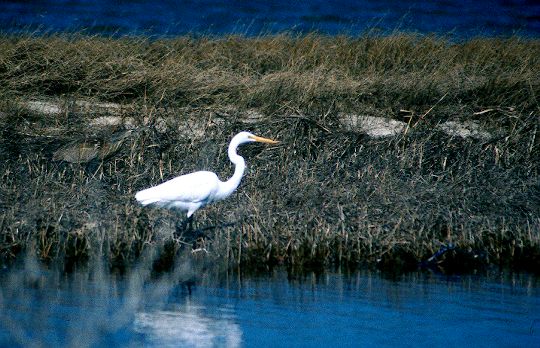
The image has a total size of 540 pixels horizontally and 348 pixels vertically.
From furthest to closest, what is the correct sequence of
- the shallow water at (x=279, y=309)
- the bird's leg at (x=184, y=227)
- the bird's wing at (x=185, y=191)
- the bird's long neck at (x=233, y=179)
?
the bird's long neck at (x=233, y=179) → the bird's leg at (x=184, y=227) → the bird's wing at (x=185, y=191) → the shallow water at (x=279, y=309)

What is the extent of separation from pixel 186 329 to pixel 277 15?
15230 millimetres

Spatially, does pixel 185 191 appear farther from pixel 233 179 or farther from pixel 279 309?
pixel 279 309

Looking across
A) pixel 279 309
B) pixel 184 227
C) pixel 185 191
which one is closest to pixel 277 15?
pixel 184 227

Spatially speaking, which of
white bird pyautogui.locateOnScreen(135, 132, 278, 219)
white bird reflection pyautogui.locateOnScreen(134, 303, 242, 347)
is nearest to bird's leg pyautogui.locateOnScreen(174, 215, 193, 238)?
white bird pyautogui.locateOnScreen(135, 132, 278, 219)

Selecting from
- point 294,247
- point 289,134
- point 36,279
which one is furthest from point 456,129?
point 36,279

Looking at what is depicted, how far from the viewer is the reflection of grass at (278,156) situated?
311 inches

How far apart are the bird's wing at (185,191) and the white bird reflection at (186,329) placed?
1480 mm

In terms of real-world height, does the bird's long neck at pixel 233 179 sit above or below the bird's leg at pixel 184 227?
above

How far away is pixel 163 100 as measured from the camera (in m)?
10.1

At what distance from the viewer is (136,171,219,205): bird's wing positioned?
25.8 ft

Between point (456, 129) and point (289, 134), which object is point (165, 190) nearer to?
point (289, 134)

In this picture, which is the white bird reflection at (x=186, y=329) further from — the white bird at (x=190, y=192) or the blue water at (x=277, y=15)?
the blue water at (x=277, y=15)

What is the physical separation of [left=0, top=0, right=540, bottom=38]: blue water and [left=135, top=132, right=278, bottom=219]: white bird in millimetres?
9737

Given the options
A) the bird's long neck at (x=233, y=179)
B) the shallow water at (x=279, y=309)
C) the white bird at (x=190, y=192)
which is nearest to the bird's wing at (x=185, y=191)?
the white bird at (x=190, y=192)
